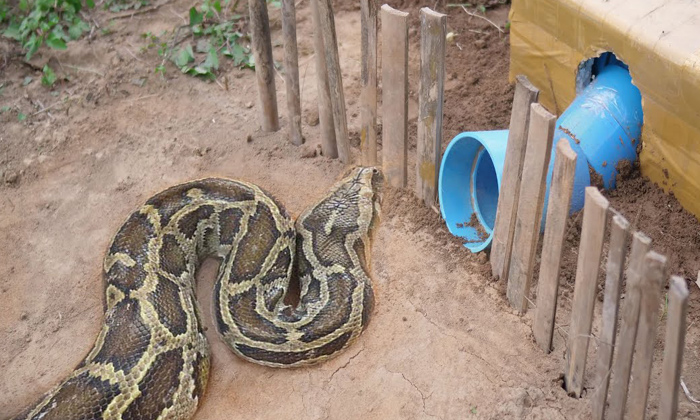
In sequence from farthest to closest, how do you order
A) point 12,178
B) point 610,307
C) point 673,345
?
point 12,178, point 610,307, point 673,345

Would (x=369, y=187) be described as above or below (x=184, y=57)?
below

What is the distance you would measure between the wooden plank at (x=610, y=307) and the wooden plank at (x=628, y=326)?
5cm

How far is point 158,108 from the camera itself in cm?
741

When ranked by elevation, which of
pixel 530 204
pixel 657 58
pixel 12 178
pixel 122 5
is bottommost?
pixel 12 178

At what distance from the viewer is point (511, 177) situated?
4.50 m

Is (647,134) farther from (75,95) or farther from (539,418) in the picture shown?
(75,95)

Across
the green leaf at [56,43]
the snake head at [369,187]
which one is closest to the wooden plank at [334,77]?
the snake head at [369,187]

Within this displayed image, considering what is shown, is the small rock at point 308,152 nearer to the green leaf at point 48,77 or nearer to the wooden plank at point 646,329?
the green leaf at point 48,77

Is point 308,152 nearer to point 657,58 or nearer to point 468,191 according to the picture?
point 468,191

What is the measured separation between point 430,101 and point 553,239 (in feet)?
5.13

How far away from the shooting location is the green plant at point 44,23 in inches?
312

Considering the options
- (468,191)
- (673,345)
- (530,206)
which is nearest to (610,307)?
(673,345)

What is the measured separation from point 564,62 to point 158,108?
4097 millimetres

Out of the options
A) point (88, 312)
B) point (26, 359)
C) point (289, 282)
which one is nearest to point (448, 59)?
point (289, 282)
